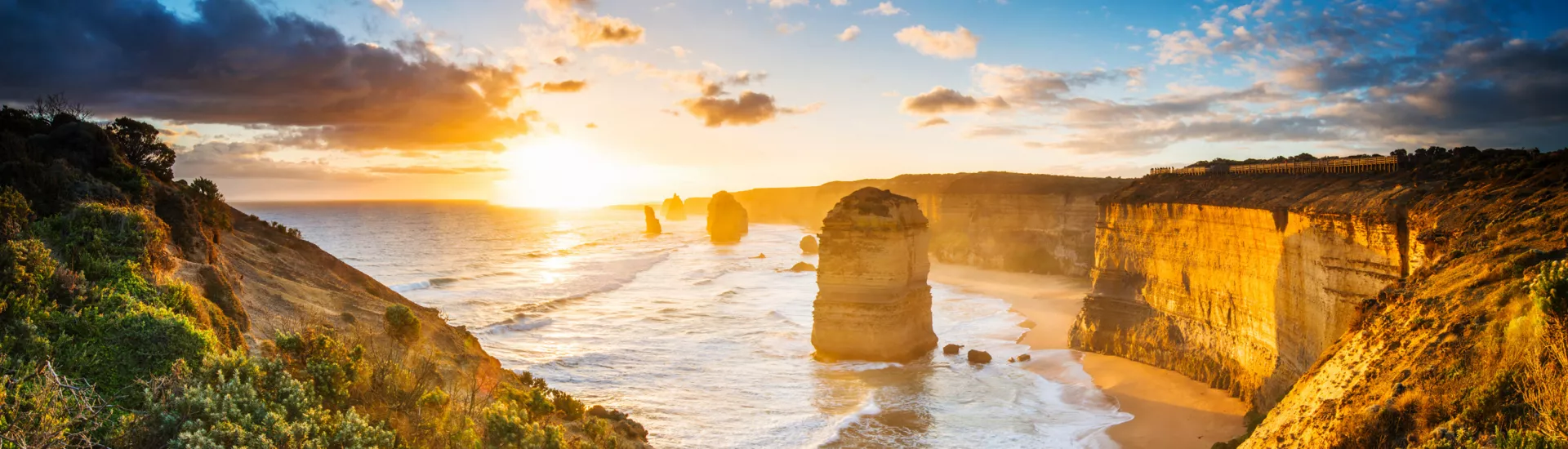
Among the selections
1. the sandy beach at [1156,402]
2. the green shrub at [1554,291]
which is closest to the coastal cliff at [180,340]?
the green shrub at [1554,291]

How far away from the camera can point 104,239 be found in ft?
33.6

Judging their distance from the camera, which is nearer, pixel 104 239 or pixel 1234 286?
pixel 104 239

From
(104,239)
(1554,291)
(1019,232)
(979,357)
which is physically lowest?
(979,357)

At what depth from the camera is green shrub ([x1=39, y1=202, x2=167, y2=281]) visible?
31.8 ft

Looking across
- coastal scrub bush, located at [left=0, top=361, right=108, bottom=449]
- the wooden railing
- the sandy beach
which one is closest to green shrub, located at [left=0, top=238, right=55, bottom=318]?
coastal scrub bush, located at [left=0, top=361, right=108, bottom=449]

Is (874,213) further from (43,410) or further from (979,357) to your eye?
(43,410)

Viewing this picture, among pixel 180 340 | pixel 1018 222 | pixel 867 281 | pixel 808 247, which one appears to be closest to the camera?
pixel 180 340

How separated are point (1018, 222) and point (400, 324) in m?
55.5

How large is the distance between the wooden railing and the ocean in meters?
9.21

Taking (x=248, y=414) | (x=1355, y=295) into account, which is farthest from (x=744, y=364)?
(x=248, y=414)

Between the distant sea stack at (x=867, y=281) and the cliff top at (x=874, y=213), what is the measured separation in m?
Answer: 0.03

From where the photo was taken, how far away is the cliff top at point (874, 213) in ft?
87.2

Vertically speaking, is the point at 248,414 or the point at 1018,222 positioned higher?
the point at 1018,222

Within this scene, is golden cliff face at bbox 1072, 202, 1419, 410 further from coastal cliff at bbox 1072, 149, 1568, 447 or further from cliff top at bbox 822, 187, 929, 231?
cliff top at bbox 822, 187, 929, 231
